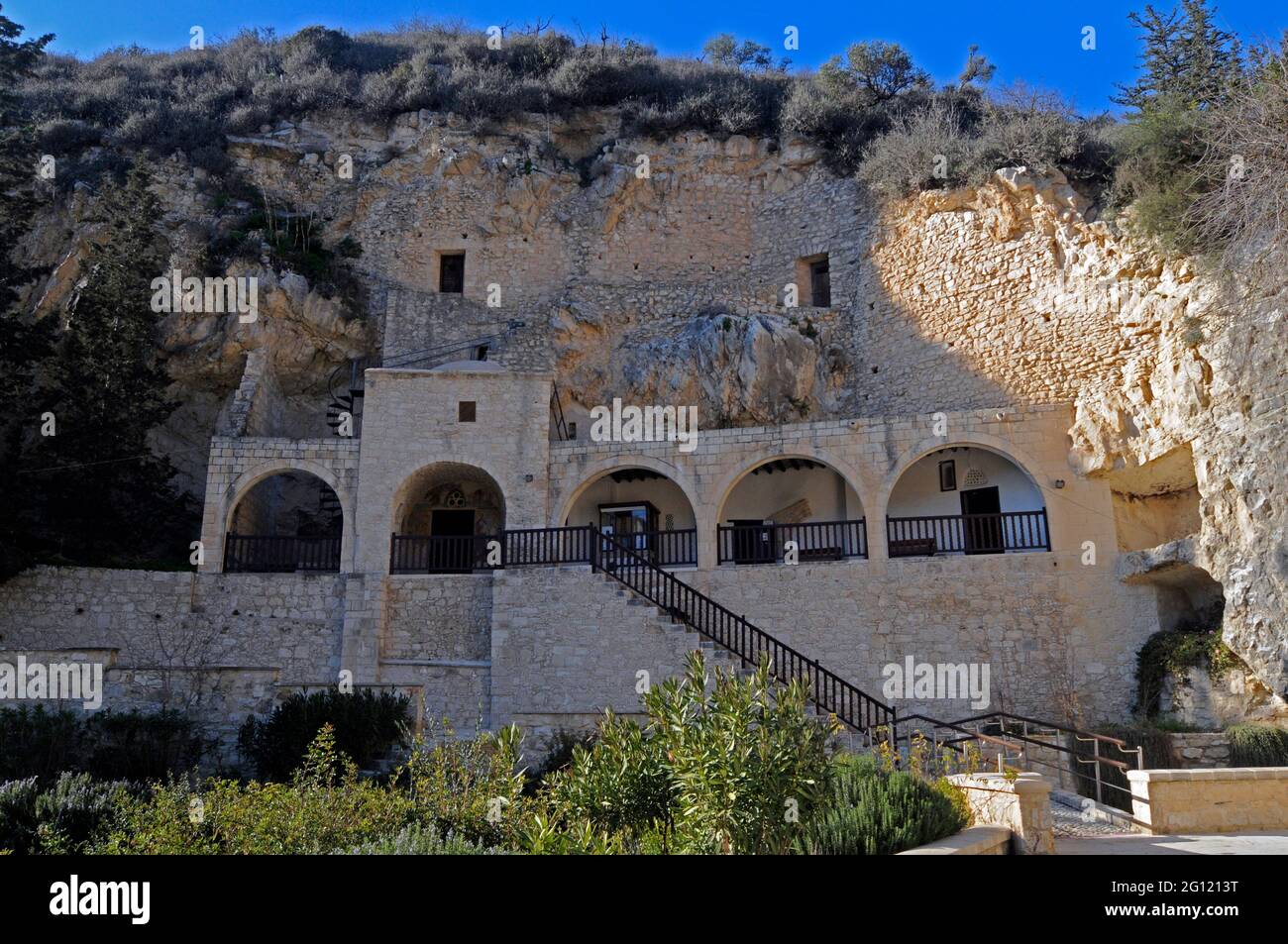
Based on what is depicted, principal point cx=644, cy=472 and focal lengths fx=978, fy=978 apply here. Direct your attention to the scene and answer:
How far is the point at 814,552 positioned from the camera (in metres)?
A: 16.5

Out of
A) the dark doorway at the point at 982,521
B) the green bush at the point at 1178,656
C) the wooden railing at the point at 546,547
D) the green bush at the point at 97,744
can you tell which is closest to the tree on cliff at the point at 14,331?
the green bush at the point at 97,744

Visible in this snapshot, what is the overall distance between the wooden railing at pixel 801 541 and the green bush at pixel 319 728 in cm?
615

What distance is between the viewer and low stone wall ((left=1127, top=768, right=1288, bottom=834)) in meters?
8.27

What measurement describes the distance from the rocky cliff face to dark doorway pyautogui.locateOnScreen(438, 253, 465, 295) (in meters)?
0.32

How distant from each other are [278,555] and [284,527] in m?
3.66

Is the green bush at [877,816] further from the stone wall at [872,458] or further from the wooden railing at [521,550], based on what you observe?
the stone wall at [872,458]

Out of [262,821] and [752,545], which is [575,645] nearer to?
[752,545]

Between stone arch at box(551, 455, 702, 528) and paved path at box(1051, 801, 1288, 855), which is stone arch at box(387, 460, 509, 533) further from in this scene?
paved path at box(1051, 801, 1288, 855)

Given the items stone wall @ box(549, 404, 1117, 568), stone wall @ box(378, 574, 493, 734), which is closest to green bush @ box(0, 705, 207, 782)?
stone wall @ box(378, 574, 493, 734)

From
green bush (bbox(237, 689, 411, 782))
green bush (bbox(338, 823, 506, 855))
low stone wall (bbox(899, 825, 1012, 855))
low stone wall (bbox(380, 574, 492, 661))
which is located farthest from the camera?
low stone wall (bbox(380, 574, 492, 661))

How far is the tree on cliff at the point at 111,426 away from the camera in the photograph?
17.1 meters
